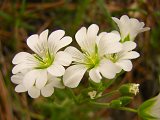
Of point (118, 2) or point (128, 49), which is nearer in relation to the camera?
point (128, 49)

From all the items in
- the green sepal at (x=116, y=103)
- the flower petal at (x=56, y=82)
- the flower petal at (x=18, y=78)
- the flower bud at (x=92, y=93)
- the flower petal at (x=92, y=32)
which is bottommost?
the green sepal at (x=116, y=103)

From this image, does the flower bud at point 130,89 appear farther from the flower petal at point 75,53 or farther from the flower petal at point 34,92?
the flower petal at point 34,92

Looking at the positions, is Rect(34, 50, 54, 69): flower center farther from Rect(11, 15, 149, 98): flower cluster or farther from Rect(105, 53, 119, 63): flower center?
Rect(105, 53, 119, 63): flower center

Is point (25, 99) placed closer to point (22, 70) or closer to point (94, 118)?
point (94, 118)

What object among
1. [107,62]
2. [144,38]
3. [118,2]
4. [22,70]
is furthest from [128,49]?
[118,2]

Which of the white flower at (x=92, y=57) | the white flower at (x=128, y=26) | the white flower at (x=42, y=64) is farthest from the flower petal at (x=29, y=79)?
the white flower at (x=128, y=26)

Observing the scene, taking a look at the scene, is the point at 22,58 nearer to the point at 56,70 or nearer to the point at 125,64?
the point at 56,70

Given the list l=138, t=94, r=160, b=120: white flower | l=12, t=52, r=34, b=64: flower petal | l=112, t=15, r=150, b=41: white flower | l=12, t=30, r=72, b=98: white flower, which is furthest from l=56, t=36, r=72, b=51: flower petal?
l=138, t=94, r=160, b=120: white flower

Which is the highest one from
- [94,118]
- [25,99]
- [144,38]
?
[144,38]
